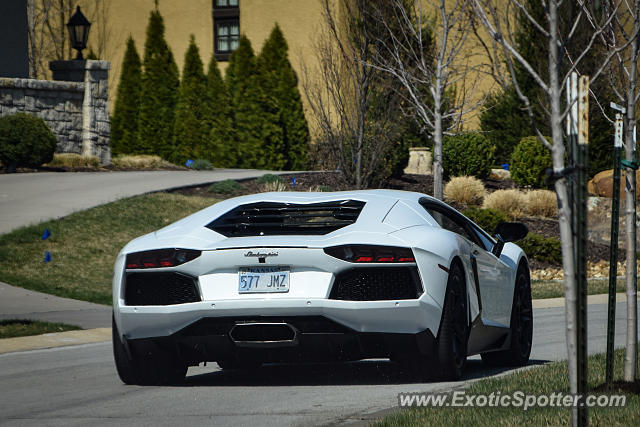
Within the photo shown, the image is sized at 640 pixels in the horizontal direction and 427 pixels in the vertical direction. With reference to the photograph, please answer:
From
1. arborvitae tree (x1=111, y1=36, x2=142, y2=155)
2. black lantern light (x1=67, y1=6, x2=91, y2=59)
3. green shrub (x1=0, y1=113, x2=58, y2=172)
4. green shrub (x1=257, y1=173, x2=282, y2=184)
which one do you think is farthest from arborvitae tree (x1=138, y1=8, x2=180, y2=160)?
green shrub (x1=257, y1=173, x2=282, y2=184)

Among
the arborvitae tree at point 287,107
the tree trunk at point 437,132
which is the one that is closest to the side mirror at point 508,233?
the tree trunk at point 437,132

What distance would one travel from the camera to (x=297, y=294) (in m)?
7.09

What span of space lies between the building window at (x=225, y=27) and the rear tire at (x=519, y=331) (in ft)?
98.9

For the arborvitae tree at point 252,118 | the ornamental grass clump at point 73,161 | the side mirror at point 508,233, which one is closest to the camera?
the side mirror at point 508,233

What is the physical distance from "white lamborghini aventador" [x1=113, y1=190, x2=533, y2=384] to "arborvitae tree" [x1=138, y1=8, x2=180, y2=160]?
1203 inches

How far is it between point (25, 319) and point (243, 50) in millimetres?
23537

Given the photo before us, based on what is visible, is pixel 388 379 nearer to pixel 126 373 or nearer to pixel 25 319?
pixel 126 373

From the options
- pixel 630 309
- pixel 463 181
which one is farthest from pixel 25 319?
pixel 463 181

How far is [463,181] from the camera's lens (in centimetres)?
2603

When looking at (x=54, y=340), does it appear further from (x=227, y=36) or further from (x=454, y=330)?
(x=227, y=36)

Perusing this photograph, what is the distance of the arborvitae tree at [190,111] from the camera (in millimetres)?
36844

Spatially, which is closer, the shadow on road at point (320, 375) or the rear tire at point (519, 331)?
the shadow on road at point (320, 375)

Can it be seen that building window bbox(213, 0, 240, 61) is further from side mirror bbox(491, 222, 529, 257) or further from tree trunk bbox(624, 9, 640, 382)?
tree trunk bbox(624, 9, 640, 382)

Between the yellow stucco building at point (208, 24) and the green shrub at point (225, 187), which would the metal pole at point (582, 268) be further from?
the yellow stucco building at point (208, 24)
